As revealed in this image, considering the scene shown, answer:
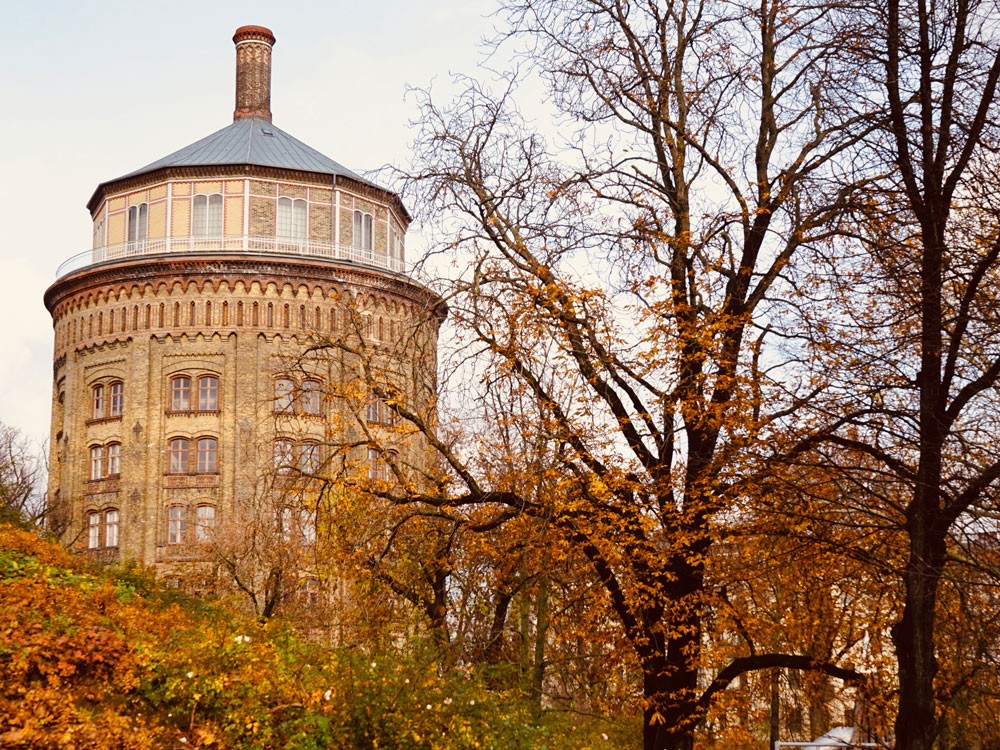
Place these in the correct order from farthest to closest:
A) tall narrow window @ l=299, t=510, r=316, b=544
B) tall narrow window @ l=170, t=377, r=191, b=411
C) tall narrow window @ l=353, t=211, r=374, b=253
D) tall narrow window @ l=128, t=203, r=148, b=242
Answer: tall narrow window @ l=353, t=211, r=374, b=253, tall narrow window @ l=128, t=203, r=148, b=242, tall narrow window @ l=170, t=377, r=191, b=411, tall narrow window @ l=299, t=510, r=316, b=544

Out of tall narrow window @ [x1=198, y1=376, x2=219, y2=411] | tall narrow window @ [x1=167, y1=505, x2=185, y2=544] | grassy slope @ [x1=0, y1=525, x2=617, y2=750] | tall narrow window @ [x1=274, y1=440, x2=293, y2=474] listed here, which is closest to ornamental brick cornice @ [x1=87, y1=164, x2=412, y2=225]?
tall narrow window @ [x1=198, y1=376, x2=219, y2=411]

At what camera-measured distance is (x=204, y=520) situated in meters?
40.4

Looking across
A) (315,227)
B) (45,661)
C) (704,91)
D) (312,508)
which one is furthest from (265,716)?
(315,227)

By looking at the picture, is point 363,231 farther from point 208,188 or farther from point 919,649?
point 919,649

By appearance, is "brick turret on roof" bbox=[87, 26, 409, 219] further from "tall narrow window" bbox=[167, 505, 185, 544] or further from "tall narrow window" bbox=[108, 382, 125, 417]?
"tall narrow window" bbox=[167, 505, 185, 544]

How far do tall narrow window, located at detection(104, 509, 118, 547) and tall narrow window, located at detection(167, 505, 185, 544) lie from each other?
2.15m

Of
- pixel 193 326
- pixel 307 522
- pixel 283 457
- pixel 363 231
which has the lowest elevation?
pixel 307 522

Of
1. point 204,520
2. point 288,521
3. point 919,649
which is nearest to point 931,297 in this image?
point 919,649

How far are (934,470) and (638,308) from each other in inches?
190

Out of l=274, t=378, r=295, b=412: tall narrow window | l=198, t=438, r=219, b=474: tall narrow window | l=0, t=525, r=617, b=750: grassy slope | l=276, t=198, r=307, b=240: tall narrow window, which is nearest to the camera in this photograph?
l=0, t=525, r=617, b=750: grassy slope

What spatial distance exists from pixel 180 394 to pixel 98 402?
3.81m

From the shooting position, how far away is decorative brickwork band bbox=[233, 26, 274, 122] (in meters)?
50.3

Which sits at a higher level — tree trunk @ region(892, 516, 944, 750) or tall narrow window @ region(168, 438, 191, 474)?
tall narrow window @ region(168, 438, 191, 474)

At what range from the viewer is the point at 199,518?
40.5 meters
